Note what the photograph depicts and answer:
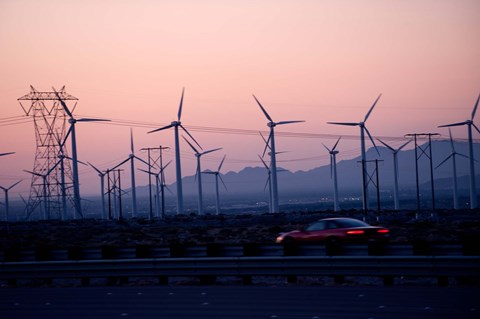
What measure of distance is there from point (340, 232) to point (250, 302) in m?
9.06

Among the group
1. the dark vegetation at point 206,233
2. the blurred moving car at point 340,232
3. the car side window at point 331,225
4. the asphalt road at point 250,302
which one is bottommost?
the dark vegetation at point 206,233

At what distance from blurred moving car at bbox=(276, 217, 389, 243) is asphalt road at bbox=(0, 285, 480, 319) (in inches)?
239

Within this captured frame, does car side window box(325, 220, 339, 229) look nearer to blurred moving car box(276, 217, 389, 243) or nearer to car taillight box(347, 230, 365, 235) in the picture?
blurred moving car box(276, 217, 389, 243)

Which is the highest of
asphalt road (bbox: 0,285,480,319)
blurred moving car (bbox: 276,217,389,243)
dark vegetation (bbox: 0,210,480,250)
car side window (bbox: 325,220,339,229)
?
car side window (bbox: 325,220,339,229)

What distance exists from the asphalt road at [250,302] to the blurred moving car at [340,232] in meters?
6.06

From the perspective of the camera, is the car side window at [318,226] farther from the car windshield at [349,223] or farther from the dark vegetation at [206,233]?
the dark vegetation at [206,233]

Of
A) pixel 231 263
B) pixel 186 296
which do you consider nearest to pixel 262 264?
pixel 231 263

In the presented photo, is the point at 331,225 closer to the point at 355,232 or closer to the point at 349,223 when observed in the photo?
the point at 349,223

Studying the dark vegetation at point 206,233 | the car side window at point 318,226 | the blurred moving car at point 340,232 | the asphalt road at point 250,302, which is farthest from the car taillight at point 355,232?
the asphalt road at point 250,302

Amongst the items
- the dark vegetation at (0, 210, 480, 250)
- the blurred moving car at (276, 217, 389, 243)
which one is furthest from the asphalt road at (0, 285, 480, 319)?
the blurred moving car at (276, 217, 389, 243)

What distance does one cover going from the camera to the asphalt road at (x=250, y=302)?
541 inches

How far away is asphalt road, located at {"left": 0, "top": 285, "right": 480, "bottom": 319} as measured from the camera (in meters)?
13.7

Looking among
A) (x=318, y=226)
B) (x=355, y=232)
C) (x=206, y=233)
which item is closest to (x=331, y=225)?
(x=318, y=226)

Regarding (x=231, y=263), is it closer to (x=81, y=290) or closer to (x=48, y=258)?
(x=81, y=290)
